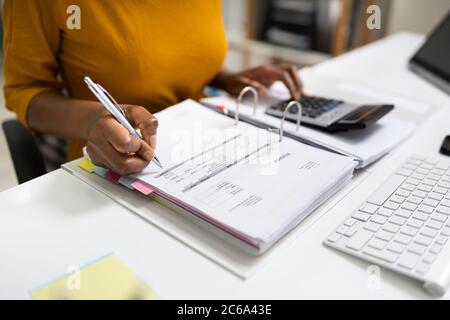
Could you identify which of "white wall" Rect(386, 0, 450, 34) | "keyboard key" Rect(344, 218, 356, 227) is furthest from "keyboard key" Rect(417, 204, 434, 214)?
"white wall" Rect(386, 0, 450, 34)

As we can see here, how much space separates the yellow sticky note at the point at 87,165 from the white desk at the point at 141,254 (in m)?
0.03

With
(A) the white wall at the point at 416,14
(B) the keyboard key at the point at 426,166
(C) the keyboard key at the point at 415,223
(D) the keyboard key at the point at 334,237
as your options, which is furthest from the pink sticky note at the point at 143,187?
(A) the white wall at the point at 416,14

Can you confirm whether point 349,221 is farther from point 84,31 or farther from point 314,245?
point 84,31

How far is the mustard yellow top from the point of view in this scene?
0.73 meters

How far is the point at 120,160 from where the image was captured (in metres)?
0.56

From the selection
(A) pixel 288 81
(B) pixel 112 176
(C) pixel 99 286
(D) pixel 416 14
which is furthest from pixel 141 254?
(D) pixel 416 14

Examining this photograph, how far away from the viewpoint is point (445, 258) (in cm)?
47

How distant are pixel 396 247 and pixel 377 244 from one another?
21mm

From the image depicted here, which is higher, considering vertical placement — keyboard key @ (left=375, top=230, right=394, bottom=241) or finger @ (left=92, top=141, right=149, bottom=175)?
finger @ (left=92, top=141, right=149, bottom=175)

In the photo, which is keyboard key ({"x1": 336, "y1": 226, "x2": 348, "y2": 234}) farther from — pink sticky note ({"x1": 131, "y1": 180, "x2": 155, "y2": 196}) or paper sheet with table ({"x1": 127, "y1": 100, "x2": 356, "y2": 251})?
pink sticky note ({"x1": 131, "y1": 180, "x2": 155, "y2": 196})

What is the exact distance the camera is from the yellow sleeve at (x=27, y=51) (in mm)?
712

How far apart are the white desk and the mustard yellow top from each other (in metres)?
0.25

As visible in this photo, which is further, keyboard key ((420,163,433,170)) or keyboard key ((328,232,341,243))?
keyboard key ((420,163,433,170))
